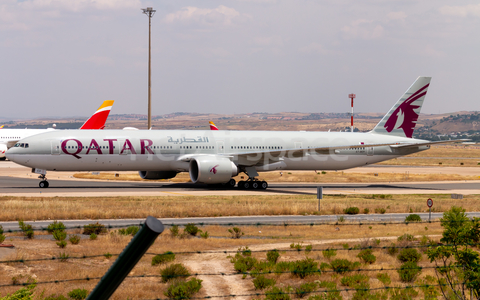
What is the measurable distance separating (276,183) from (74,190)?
67.0ft

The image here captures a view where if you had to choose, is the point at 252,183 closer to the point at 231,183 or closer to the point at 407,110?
the point at 231,183

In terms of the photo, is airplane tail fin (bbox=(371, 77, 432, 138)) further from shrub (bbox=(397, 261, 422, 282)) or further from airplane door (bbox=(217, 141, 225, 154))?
shrub (bbox=(397, 261, 422, 282))

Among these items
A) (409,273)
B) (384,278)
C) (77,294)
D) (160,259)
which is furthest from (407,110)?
(77,294)

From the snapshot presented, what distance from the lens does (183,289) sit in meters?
12.5

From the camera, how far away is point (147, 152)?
40.7m

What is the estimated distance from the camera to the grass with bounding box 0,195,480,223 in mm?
26828

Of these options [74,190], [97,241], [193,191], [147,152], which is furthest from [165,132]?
[97,241]

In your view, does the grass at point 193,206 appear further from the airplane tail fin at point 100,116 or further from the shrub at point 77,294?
the airplane tail fin at point 100,116

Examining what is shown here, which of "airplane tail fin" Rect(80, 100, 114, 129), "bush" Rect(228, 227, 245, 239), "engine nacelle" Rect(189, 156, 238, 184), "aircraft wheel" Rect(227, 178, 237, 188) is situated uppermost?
"airplane tail fin" Rect(80, 100, 114, 129)

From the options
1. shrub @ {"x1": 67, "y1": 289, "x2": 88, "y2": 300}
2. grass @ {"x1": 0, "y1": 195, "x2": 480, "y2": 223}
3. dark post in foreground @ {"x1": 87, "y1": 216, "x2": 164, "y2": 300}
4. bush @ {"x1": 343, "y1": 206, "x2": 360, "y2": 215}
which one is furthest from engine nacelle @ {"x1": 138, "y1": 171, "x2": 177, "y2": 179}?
dark post in foreground @ {"x1": 87, "y1": 216, "x2": 164, "y2": 300}

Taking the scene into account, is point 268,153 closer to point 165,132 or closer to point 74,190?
point 165,132

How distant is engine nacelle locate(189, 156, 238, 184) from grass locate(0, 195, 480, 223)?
4.35m

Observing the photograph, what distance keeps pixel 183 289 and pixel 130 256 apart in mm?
8702

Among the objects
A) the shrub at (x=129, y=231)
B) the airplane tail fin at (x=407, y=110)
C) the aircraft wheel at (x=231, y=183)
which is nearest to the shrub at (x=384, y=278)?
the shrub at (x=129, y=231)
